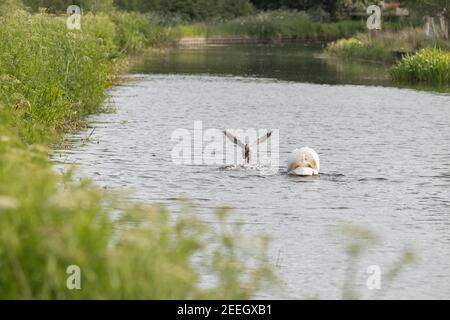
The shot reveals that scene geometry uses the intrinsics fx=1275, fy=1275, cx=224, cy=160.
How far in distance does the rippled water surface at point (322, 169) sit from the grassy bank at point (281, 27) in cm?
3919

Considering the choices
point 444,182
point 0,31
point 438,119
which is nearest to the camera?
point 444,182

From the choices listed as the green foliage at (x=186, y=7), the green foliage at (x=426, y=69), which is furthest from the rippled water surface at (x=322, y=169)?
the green foliage at (x=186, y=7)

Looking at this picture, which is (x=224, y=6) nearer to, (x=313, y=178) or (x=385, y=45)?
(x=385, y=45)

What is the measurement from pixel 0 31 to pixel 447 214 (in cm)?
900

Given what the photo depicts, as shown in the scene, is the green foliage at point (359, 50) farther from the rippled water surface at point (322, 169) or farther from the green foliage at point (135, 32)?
the rippled water surface at point (322, 169)

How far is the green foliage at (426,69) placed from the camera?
134 ft

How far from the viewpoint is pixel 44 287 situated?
6949 mm

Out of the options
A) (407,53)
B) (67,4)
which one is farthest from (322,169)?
(67,4)

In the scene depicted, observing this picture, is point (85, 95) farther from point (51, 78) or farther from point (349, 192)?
point (349, 192)

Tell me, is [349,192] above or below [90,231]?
below

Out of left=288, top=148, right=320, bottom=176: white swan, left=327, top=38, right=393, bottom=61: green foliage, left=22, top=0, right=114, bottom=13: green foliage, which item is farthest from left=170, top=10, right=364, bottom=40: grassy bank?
left=288, top=148, right=320, bottom=176: white swan

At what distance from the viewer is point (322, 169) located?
19.5 m

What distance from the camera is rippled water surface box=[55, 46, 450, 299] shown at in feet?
41.7
